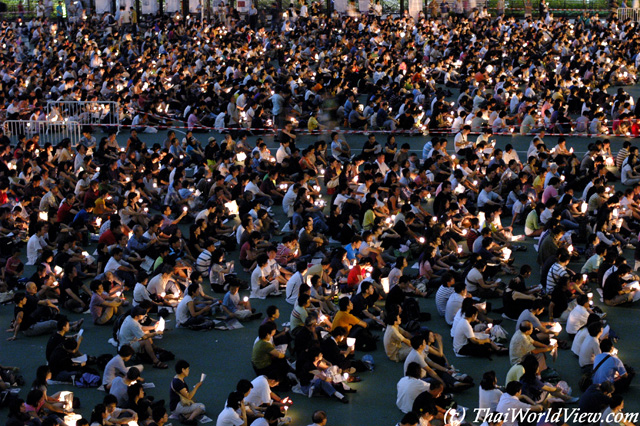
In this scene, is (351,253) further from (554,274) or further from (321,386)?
(321,386)

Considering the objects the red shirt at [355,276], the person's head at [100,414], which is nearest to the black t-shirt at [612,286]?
the red shirt at [355,276]

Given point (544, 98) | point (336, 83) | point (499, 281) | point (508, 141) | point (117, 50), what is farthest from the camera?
point (117, 50)

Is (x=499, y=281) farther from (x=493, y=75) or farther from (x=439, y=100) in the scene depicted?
(x=493, y=75)

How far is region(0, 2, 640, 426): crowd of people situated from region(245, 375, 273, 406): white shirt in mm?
80

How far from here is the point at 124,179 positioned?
19297 millimetres

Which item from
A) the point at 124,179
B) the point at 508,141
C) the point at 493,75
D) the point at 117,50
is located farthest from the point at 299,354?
the point at 117,50

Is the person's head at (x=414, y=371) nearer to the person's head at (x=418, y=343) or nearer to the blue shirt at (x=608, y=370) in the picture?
the person's head at (x=418, y=343)

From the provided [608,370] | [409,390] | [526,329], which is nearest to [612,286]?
[526,329]

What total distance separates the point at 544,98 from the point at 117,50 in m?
16.6

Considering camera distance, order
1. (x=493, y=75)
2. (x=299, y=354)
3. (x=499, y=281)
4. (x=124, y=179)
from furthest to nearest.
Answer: (x=493, y=75) < (x=124, y=179) < (x=499, y=281) < (x=299, y=354)

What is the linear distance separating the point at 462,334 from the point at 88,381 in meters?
4.36

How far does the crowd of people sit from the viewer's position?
11258mm

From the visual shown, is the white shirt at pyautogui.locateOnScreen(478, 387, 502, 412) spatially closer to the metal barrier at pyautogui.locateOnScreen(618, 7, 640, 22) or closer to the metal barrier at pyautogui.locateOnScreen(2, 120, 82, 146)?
the metal barrier at pyautogui.locateOnScreen(2, 120, 82, 146)

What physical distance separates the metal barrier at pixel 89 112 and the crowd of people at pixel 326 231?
0.10 m
